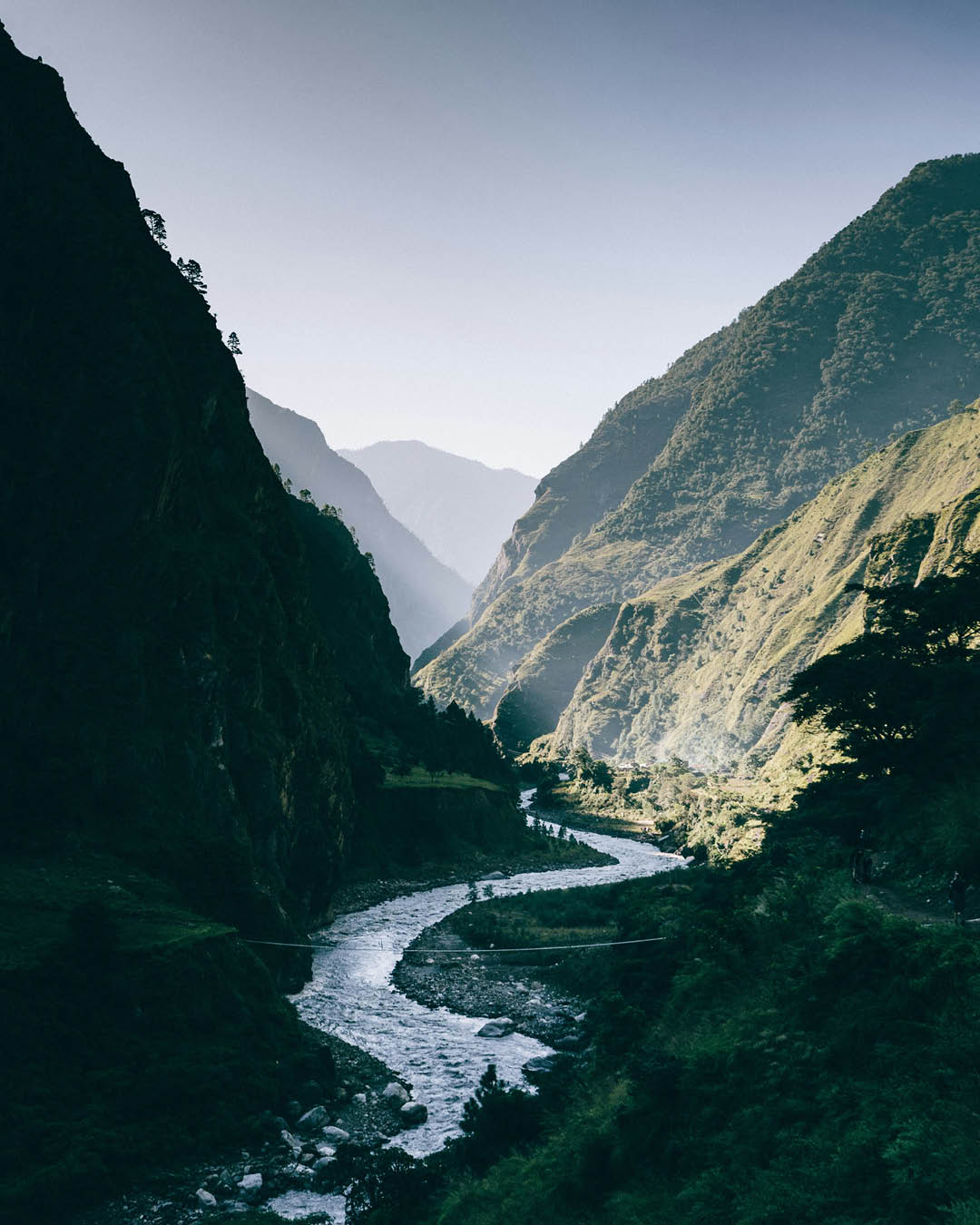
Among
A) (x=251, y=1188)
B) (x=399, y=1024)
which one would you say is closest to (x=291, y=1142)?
(x=251, y=1188)

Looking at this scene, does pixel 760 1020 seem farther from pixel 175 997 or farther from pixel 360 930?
pixel 360 930

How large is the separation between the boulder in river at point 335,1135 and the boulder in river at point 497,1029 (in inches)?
517

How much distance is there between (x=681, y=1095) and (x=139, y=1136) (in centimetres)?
1923

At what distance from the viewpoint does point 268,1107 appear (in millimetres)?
30891

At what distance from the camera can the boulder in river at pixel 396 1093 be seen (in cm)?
3309

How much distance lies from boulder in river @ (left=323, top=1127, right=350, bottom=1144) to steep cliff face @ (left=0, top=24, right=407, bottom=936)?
15.3m

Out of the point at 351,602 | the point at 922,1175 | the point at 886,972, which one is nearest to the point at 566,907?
the point at 886,972

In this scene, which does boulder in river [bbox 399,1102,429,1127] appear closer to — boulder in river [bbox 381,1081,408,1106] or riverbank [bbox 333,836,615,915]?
boulder in river [bbox 381,1081,408,1106]

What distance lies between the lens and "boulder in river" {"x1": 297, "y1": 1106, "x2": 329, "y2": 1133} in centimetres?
3006

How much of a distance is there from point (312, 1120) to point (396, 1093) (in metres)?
4.39

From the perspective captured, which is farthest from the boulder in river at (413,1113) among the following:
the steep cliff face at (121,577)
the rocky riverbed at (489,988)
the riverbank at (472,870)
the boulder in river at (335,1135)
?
the riverbank at (472,870)

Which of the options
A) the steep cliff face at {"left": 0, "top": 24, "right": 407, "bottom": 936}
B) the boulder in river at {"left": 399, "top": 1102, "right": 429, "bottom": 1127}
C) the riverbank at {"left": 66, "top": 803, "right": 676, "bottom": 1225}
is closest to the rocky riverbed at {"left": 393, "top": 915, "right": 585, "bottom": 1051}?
the riverbank at {"left": 66, "top": 803, "right": 676, "bottom": 1225}

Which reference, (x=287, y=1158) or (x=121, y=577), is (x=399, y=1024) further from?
(x=121, y=577)

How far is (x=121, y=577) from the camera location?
151 ft
